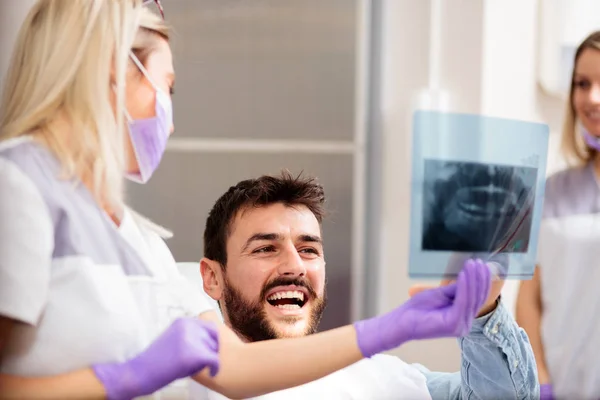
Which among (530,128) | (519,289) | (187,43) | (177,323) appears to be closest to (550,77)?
(530,128)

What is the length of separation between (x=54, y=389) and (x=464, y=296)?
2.22ft

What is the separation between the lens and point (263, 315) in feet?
4.47

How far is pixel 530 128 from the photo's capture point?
4.67ft

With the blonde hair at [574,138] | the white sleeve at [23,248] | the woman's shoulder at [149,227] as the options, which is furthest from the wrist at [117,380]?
the blonde hair at [574,138]

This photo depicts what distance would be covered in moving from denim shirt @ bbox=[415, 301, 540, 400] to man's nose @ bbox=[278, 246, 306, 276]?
1.01 feet

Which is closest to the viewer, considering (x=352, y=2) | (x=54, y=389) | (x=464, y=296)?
(x=54, y=389)

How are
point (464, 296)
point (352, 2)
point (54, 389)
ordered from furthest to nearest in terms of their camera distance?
point (352, 2) → point (464, 296) → point (54, 389)

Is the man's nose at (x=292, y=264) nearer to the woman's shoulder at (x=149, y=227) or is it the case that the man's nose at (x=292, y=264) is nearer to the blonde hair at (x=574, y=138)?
the woman's shoulder at (x=149, y=227)

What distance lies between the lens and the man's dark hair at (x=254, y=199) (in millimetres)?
1350

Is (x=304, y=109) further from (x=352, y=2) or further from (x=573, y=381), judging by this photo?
(x=573, y=381)

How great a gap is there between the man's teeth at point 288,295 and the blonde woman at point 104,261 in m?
0.13

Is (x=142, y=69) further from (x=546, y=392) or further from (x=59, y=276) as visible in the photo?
(x=546, y=392)

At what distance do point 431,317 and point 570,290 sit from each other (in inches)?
14.1

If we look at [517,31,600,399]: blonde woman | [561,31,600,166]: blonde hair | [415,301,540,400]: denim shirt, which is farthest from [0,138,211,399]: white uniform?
[561,31,600,166]: blonde hair
